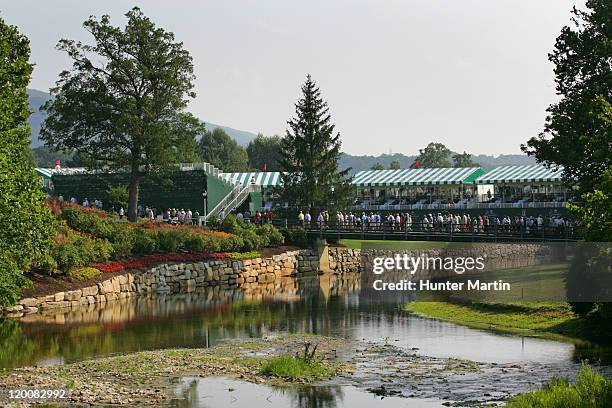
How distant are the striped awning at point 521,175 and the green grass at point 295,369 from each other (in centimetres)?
6537

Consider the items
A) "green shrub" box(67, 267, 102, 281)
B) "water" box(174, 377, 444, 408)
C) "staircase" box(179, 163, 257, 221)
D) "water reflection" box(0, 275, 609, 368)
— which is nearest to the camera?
"water" box(174, 377, 444, 408)

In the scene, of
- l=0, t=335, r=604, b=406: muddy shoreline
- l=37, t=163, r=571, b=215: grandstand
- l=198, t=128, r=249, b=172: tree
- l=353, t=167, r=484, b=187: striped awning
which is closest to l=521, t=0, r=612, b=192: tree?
l=0, t=335, r=604, b=406: muddy shoreline

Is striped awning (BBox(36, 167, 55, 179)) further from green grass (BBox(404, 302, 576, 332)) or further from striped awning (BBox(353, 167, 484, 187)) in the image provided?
green grass (BBox(404, 302, 576, 332))

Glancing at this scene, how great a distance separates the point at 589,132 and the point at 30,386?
28.0 m

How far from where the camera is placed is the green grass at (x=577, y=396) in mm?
18797

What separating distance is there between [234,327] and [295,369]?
13.0 m

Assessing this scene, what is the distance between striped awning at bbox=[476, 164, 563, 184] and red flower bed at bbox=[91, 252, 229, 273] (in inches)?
1509

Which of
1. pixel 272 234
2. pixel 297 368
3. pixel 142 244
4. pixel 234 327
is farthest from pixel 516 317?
pixel 272 234

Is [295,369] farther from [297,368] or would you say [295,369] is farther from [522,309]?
[522,309]

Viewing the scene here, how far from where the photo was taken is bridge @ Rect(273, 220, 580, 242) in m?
54.5

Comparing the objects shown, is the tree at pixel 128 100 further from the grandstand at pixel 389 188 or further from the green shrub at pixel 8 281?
the green shrub at pixel 8 281

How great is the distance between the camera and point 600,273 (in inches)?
1278

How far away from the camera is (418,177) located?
102m

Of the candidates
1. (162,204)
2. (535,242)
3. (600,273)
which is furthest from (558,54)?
(162,204)
